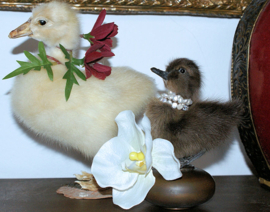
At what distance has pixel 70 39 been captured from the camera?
70cm

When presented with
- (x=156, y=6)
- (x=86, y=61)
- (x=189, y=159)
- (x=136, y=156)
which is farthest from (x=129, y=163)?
(x=156, y=6)

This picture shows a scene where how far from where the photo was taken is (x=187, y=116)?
0.60 meters

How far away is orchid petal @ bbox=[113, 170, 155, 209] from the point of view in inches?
22.0

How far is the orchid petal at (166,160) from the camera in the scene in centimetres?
57

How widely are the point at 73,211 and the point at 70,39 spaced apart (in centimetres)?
39

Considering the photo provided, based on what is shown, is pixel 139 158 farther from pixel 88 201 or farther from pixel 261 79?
pixel 261 79

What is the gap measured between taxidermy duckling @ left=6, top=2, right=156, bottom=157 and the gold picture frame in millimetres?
188

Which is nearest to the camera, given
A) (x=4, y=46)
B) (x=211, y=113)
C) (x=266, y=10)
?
(x=211, y=113)

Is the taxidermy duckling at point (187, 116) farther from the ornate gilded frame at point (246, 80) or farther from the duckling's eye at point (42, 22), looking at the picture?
the duckling's eye at point (42, 22)

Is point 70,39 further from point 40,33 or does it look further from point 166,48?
point 166,48

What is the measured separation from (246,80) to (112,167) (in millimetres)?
384

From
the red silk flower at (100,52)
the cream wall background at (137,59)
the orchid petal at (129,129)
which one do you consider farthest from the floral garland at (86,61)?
the cream wall background at (137,59)

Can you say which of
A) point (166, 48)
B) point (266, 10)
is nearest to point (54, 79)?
point (166, 48)

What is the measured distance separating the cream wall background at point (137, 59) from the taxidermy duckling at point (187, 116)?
287 mm
